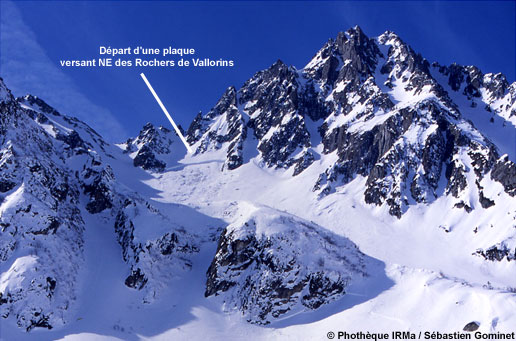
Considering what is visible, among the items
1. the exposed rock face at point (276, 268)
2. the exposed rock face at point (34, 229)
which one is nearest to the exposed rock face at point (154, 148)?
the exposed rock face at point (34, 229)

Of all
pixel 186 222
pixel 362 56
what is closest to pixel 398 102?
pixel 362 56

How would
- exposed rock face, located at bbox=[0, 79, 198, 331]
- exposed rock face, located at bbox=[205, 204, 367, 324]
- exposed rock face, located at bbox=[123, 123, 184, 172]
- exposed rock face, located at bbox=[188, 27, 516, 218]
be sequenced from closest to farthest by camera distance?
Answer: exposed rock face, located at bbox=[0, 79, 198, 331] < exposed rock face, located at bbox=[205, 204, 367, 324] < exposed rock face, located at bbox=[188, 27, 516, 218] < exposed rock face, located at bbox=[123, 123, 184, 172]

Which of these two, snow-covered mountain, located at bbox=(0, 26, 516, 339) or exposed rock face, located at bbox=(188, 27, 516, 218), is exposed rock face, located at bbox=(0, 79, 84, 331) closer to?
snow-covered mountain, located at bbox=(0, 26, 516, 339)

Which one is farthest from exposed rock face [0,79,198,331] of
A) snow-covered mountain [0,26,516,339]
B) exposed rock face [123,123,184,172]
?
exposed rock face [123,123,184,172]

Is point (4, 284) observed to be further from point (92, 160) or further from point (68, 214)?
point (92, 160)

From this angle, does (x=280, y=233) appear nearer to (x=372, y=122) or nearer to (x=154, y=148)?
(x=372, y=122)

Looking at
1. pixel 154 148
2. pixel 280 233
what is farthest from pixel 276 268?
pixel 154 148
